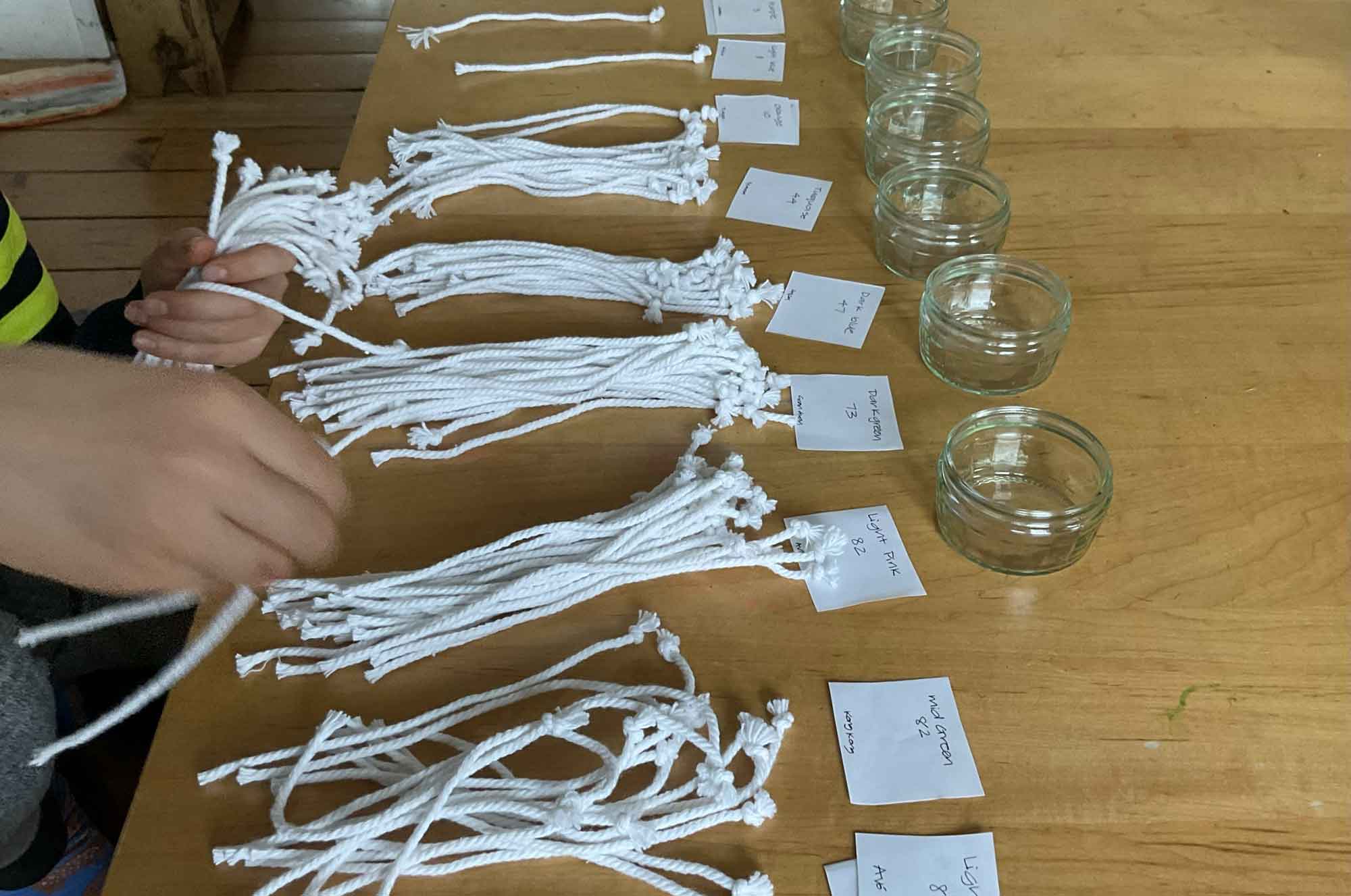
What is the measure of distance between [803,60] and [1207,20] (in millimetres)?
527

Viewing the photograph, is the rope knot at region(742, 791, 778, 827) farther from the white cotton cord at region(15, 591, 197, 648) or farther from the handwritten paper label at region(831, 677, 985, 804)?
the white cotton cord at region(15, 591, 197, 648)

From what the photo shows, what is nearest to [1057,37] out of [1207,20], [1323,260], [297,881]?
[1207,20]

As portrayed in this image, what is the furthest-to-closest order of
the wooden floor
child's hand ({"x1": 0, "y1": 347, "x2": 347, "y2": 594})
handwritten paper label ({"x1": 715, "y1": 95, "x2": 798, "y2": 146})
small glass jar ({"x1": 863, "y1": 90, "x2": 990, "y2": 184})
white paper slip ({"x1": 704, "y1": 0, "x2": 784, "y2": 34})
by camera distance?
the wooden floor, white paper slip ({"x1": 704, "y1": 0, "x2": 784, "y2": 34}), handwritten paper label ({"x1": 715, "y1": 95, "x2": 798, "y2": 146}), small glass jar ({"x1": 863, "y1": 90, "x2": 990, "y2": 184}), child's hand ({"x1": 0, "y1": 347, "x2": 347, "y2": 594})

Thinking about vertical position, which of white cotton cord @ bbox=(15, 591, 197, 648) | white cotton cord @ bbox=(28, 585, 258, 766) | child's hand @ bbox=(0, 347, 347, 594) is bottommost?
white cotton cord @ bbox=(15, 591, 197, 648)

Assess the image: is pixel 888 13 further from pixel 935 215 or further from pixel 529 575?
pixel 529 575

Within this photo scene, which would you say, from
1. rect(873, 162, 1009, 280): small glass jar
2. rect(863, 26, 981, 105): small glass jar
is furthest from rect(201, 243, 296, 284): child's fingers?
rect(863, 26, 981, 105): small glass jar

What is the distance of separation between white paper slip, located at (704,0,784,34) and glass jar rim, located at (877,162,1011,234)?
39 centimetres

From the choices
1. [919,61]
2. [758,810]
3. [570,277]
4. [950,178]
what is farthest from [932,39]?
[758,810]

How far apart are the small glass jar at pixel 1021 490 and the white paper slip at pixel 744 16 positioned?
720 millimetres

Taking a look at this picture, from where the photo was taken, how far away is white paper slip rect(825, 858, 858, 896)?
639 mm

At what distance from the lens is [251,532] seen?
2.19ft

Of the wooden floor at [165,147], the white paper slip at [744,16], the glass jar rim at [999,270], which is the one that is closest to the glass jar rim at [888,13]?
the white paper slip at [744,16]

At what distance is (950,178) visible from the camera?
1.10 meters

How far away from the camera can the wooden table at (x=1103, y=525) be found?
674 millimetres
